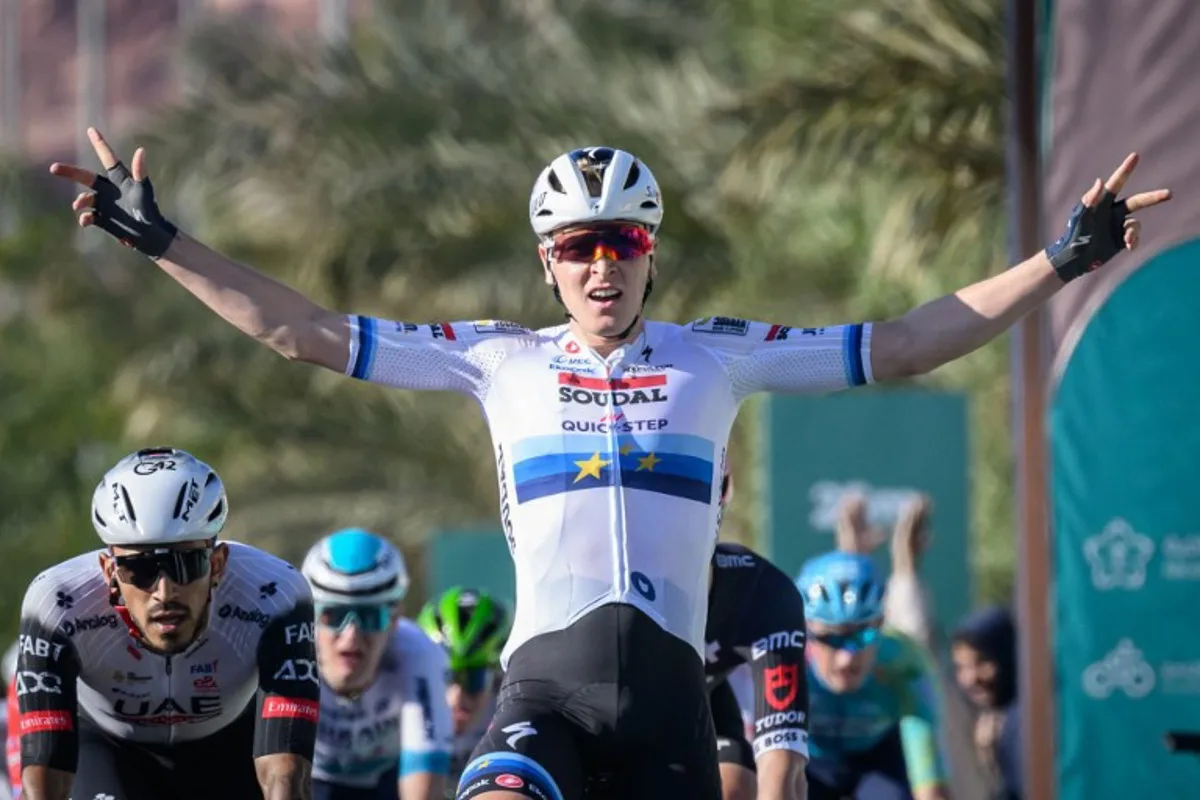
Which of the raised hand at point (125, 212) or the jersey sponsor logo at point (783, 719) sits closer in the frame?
the raised hand at point (125, 212)

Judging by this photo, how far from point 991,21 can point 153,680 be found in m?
10.7

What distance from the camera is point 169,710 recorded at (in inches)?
278

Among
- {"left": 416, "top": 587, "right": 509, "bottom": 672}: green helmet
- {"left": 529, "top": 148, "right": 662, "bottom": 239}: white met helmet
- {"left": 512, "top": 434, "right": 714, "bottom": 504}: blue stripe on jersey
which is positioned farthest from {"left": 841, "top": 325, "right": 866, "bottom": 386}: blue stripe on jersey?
{"left": 416, "top": 587, "right": 509, "bottom": 672}: green helmet

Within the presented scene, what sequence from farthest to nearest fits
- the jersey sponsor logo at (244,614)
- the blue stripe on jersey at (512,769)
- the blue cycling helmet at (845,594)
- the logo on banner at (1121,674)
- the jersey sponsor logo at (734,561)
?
the logo on banner at (1121,674) < the blue cycling helmet at (845,594) < the jersey sponsor logo at (734,561) < the jersey sponsor logo at (244,614) < the blue stripe on jersey at (512,769)

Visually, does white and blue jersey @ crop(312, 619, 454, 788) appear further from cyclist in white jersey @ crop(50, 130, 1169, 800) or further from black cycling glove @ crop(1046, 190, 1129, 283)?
black cycling glove @ crop(1046, 190, 1129, 283)

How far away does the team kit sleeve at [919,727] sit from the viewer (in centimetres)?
938

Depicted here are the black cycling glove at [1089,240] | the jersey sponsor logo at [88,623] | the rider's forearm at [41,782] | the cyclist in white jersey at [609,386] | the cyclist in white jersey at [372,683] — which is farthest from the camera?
the cyclist in white jersey at [372,683]

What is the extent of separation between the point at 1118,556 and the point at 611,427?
17.0 ft

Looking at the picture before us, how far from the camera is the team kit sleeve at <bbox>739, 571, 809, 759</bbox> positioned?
25.5 ft

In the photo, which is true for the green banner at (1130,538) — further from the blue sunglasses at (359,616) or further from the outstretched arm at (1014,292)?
the outstretched arm at (1014,292)

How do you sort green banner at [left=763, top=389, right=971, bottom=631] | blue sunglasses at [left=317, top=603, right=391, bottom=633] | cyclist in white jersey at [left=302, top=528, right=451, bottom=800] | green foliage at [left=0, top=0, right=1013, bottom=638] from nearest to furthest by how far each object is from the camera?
cyclist in white jersey at [left=302, top=528, right=451, bottom=800] < blue sunglasses at [left=317, top=603, right=391, bottom=633] < green banner at [left=763, top=389, right=971, bottom=631] < green foliage at [left=0, top=0, right=1013, bottom=638]

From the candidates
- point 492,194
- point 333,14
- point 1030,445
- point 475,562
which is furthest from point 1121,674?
point 333,14

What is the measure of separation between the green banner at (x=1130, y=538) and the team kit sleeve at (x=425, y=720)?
336 centimetres

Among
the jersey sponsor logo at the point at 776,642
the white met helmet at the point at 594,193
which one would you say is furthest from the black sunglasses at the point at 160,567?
the jersey sponsor logo at the point at 776,642
